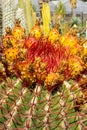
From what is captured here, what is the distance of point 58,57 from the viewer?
1628 mm

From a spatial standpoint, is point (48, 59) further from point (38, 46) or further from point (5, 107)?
point (5, 107)

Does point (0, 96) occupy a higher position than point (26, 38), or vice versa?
point (26, 38)

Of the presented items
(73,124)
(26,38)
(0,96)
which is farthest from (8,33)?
(73,124)

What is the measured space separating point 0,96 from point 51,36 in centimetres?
38

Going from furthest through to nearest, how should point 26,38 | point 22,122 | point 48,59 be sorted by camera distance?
point 26,38 < point 48,59 < point 22,122

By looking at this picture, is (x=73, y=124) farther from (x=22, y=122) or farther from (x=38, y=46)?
(x=38, y=46)

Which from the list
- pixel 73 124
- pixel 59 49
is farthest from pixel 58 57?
pixel 73 124

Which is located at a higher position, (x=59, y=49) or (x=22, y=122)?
(x=59, y=49)

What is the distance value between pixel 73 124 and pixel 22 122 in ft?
0.54

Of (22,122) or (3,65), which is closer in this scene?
(22,122)

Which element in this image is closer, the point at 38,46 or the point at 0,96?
the point at 0,96

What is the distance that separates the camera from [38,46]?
165 cm

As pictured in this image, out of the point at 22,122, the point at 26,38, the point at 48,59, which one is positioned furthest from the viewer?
the point at 26,38

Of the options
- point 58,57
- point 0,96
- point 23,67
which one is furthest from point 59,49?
point 0,96
